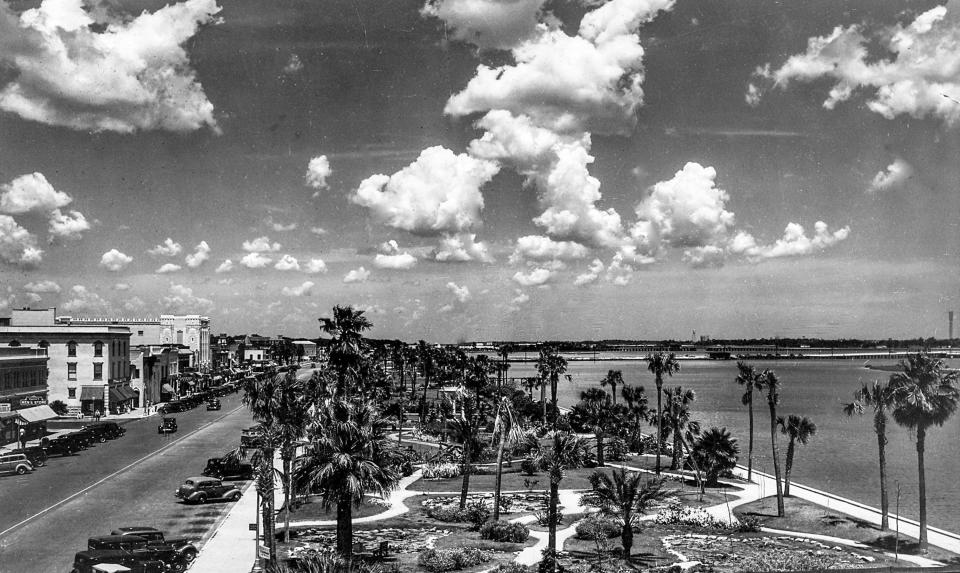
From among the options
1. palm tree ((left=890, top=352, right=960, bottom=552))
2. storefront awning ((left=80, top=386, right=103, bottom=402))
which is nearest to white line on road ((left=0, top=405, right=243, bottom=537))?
storefront awning ((left=80, top=386, right=103, bottom=402))

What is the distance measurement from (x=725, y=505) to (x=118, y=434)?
196ft

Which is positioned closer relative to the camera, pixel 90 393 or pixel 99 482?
pixel 99 482

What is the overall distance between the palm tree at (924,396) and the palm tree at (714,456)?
1729 cm

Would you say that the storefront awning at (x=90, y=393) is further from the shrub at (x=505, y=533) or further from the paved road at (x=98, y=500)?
the shrub at (x=505, y=533)

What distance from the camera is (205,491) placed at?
4706 cm

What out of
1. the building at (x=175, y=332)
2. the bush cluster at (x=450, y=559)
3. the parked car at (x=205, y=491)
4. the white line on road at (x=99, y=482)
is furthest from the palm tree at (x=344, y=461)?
the building at (x=175, y=332)

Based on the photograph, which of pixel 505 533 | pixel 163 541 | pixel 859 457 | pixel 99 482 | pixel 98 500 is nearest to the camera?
pixel 163 541

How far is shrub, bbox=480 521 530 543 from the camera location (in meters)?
40.1

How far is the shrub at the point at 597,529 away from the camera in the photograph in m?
40.6

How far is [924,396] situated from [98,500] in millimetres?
47677

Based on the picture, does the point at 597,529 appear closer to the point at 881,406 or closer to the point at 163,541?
the point at 881,406

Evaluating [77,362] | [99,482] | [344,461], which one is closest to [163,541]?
[344,461]

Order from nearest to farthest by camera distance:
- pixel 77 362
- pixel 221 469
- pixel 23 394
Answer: pixel 221 469 → pixel 23 394 → pixel 77 362

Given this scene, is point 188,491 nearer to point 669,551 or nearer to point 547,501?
point 547,501
